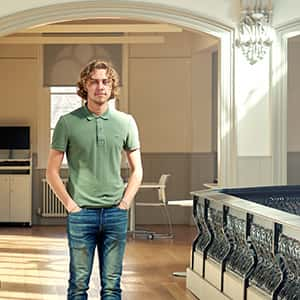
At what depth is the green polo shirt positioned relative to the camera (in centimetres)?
397

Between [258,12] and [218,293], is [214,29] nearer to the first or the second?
[258,12]

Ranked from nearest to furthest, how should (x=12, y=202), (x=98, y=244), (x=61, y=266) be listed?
(x=98, y=244)
(x=61, y=266)
(x=12, y=202)

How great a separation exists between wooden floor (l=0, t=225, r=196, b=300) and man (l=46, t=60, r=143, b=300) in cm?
295

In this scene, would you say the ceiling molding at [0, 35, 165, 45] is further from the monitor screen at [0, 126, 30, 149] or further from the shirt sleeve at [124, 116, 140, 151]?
the shirt sleeve at [124, 116, 140, 151]

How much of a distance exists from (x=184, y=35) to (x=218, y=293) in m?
7.86

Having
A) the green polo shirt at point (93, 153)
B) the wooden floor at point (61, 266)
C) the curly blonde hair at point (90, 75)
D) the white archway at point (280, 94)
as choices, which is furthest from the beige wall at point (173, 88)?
the green polo shirt at point (93, 153)

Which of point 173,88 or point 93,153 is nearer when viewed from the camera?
point 93,153

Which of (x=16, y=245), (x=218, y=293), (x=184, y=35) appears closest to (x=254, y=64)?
(x=218, y=293)

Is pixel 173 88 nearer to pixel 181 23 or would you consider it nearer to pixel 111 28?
pixel 111 28

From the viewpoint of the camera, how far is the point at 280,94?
827cm

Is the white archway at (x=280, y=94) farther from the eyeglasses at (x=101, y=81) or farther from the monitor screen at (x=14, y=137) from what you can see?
the monitor screen at (x=14, y=137)

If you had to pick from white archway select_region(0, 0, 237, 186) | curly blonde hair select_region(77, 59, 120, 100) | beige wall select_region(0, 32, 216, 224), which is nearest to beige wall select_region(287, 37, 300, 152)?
beige wall select_region(0, 32, 216, 224)

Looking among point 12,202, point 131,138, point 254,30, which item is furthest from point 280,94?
point 12,202

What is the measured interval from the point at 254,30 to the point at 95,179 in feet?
Result: 14.8
